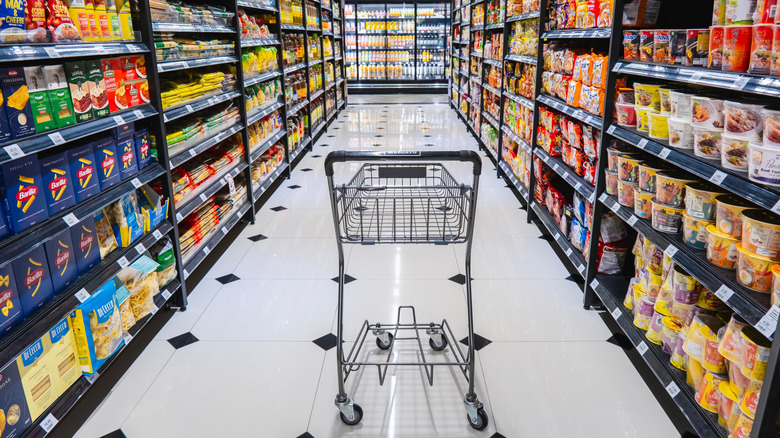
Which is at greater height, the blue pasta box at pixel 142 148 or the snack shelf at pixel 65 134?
the snack shelf at pixel 65 134

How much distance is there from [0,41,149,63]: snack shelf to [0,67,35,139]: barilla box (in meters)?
0.05

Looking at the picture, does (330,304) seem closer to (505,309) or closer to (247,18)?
(505,309)

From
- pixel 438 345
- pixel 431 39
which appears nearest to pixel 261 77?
pixel 438 345

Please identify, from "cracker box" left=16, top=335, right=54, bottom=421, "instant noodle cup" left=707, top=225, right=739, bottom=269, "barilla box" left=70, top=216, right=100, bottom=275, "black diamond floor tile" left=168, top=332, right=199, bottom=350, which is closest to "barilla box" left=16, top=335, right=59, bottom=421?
"cracker box" left=16, top=335, right=54, bottom=421

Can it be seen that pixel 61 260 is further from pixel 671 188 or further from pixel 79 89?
pixel 671 188

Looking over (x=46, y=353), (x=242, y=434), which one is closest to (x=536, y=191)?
(x=242, y=434)

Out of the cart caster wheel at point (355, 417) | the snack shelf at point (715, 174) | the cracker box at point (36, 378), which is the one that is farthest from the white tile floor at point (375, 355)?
the snack shelf at point (715, 174)

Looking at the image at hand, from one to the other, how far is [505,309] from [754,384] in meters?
1.50

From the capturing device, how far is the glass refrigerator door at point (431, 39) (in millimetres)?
14172

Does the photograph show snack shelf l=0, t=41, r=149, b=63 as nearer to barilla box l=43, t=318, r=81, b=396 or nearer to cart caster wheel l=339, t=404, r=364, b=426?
barilla box l=43, t=318, r=81, b=396

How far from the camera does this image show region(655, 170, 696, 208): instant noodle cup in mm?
2152

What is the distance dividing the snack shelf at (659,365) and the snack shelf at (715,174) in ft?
2.54

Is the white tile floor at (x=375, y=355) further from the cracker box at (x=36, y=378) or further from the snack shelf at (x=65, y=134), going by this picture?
the snack shelf at (x=65, y=134)

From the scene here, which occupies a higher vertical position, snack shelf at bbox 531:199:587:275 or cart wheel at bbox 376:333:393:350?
snack shelf at bbox 531:199:587:275
